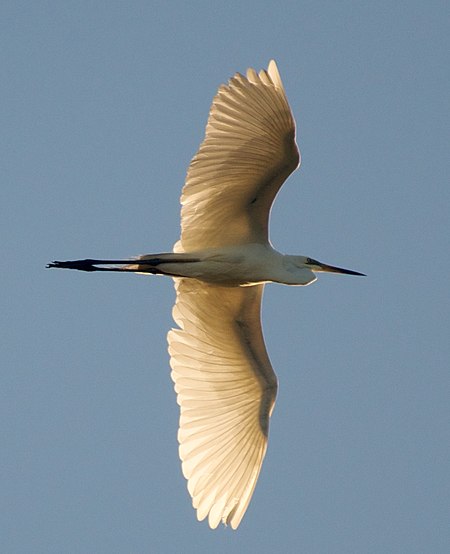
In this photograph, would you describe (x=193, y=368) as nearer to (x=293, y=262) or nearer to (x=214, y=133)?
(x=293, y=262)

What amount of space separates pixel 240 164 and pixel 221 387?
89.9 inches

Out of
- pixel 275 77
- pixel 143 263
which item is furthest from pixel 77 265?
pixel 275 77

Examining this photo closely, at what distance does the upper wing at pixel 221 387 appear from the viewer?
10.8 metres

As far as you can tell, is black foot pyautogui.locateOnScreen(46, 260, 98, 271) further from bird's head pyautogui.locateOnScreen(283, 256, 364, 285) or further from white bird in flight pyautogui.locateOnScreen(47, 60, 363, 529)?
bird's head pyautogui.locateOnScreen(283, 256, 364, 285)

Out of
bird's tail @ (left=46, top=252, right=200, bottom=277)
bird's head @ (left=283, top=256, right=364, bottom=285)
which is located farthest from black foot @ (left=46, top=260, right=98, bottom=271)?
bird's head @ (left=283, top=256, right=364, bottom=285)

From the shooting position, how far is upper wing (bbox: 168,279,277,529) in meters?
10.8

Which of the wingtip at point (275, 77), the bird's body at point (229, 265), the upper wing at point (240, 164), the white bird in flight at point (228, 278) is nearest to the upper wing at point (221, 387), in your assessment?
the white bird in flight at point (228, 278)

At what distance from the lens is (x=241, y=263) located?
1062 cm

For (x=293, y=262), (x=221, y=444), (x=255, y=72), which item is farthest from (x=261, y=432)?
(x=255, y=72)

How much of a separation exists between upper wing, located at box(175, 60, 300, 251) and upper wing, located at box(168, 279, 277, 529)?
629 millimetres

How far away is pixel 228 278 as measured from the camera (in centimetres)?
1073

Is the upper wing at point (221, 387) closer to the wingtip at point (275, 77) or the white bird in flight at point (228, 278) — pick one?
the white bird in flight at point (228, 278)

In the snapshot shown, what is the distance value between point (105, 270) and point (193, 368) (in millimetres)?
1254

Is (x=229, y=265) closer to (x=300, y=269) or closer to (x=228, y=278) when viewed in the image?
(x=228, y=278)
